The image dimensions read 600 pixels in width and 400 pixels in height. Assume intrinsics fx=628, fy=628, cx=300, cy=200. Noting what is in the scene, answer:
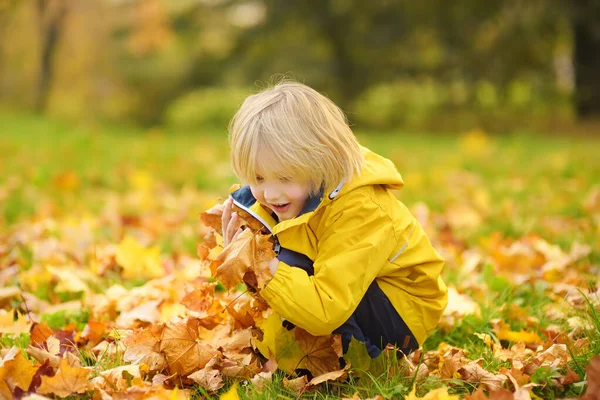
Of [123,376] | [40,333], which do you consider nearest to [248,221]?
[123,376]

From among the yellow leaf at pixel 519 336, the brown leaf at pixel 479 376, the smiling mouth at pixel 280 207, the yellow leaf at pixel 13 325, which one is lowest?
the yellow leaf at pixel 519 336

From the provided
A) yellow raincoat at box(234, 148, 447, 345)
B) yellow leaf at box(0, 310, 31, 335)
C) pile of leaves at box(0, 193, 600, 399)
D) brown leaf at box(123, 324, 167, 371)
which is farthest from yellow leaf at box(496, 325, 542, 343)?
yellow leaf at box(0, 310, 31, 335)

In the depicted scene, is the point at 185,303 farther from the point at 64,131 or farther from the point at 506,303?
the point at 64,131

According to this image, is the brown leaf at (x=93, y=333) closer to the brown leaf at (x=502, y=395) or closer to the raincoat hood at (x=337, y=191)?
the raincoat hood at (x=337, y=191)

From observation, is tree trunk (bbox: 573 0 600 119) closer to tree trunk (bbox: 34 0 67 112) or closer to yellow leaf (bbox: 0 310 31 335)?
yellow leaf (bbox: 0 310 31 335)

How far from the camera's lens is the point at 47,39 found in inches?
686

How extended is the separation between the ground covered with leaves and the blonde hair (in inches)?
8.8

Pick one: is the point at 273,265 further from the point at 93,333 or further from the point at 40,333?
the point at 40,333

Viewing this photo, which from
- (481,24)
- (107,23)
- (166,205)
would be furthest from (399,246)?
(107,23)

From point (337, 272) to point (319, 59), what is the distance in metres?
13.3

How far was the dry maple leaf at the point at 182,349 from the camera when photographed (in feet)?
6.44

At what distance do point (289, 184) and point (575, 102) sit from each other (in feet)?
41.3

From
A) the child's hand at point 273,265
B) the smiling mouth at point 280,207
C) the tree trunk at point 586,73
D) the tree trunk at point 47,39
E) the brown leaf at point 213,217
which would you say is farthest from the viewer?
the tree trunk at point 47,39

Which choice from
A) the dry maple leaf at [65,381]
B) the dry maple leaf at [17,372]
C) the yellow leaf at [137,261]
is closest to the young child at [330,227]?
the dry maple leaf at [65,381]
